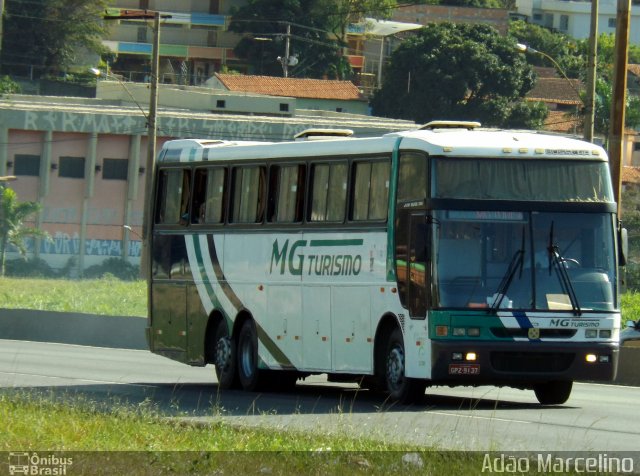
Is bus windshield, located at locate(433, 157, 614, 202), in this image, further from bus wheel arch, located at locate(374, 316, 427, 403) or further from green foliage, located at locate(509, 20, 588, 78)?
green foliage, located at locate(509, 20, 588, 78)

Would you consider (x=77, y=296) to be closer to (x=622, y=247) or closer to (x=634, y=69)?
(x=622, y=247)

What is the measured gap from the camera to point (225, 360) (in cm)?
2117

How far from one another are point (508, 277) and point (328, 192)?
327cm

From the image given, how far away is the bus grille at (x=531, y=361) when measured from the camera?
655 inches

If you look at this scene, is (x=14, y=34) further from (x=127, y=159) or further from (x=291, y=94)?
(x=127, y=159)

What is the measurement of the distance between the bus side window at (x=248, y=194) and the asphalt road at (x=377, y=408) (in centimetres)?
245

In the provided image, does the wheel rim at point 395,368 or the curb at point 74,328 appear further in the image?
the curb at point 74,328

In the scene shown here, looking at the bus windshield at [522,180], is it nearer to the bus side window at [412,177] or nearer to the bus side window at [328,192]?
the bus side window at [412,177]

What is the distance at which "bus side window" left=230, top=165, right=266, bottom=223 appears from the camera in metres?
20.4

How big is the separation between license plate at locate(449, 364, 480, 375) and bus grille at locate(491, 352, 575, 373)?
0.22 metres

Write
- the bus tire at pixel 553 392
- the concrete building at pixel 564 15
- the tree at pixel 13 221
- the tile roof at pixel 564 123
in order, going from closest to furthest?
the bus tire at pixel 553 392, the tree at pixel 13 221, the tile roof at pixel 564 123, the concrete building at pixel 564 15

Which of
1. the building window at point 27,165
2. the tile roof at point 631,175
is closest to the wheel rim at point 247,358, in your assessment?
the building window at point 27,165

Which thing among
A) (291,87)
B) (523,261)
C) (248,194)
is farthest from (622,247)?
(291,87)

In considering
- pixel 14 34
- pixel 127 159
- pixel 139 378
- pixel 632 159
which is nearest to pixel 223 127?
pixel 127 159
